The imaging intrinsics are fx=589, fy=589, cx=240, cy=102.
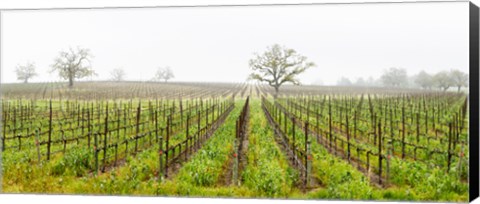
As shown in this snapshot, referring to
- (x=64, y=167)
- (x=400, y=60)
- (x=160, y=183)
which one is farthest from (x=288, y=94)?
(x=64, y=167)

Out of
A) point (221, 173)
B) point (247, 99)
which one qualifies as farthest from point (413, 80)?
point (221, 173)

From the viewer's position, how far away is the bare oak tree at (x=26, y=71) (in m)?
10.8

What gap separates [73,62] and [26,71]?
36.6 inches

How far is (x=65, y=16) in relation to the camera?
10805mm

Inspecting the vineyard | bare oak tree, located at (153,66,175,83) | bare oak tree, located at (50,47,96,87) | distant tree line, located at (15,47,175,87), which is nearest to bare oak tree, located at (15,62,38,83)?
distant tree line, located at (15,47,175,87)

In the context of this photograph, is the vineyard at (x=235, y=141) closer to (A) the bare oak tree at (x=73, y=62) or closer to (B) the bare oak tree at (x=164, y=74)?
(B) the bare oak tree at (x=164, y=74)

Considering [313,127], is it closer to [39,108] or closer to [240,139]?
[240,139]

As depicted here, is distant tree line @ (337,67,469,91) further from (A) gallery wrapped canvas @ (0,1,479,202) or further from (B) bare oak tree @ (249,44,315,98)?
(B) bare oak tree @ (249,44,315,98)

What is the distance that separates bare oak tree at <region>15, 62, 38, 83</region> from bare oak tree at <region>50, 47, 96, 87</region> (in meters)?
0.38

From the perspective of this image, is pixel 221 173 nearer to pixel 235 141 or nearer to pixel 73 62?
pixel 235 141

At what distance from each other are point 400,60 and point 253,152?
2.98 meters

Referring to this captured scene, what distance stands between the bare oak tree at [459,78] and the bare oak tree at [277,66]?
91.3 inches

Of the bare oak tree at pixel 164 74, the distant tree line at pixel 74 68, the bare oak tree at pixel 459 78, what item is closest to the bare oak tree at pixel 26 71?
the distant tree line at pixel 74 68

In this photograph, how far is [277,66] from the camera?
10547 millimetres
